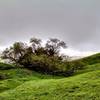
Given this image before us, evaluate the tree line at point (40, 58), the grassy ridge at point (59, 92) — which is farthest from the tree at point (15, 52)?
the grassy ridge at point (59, 92)

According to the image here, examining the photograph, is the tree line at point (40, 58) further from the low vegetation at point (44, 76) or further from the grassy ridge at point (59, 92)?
the grassy ridge at point (59, 92)

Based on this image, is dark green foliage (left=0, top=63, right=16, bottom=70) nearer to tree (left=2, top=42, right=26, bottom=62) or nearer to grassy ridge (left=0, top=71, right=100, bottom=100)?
tree (left=2, top=42, right=26, bottom=62)

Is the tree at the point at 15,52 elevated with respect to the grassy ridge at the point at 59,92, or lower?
elevated

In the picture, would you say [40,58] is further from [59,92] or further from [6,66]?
[59,92]

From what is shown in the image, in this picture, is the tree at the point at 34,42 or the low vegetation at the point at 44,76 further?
the tree at the point at 34,42

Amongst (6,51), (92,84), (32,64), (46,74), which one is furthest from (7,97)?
(6,51)

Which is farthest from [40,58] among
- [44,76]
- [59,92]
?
[59,92]

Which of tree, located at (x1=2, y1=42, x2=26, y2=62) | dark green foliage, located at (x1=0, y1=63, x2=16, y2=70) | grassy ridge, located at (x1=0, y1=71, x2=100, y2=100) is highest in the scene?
tree, located at (x1=2, y1=42, x2=26, y2=62)

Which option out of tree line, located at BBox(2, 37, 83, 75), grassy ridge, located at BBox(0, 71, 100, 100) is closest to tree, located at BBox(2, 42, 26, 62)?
tree line, located at BBox(2, 37, 83, 75)

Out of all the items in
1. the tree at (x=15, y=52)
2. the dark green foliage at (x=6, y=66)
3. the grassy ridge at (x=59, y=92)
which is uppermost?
the tree at (x=15, y=52)

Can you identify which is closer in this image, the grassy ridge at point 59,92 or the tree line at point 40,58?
the grassy ridge at point 59,92

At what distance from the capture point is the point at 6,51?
89.7 m

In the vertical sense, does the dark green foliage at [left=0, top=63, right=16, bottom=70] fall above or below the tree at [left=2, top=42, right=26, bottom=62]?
below

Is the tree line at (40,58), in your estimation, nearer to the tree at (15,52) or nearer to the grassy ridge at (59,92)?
the tree at (15,52)
